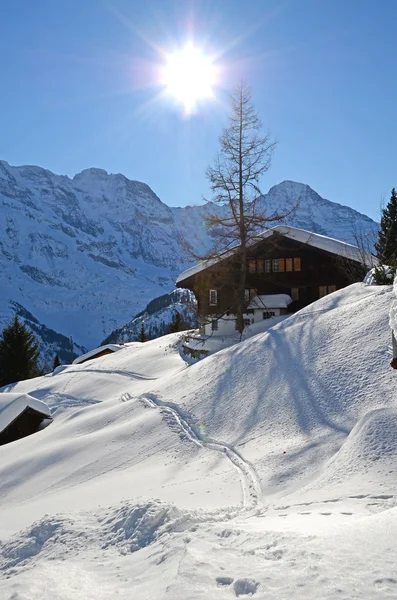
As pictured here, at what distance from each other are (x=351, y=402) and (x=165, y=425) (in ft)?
19.7

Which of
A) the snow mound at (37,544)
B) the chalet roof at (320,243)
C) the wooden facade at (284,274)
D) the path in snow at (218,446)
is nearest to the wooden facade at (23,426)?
the path in snow at (218,446)

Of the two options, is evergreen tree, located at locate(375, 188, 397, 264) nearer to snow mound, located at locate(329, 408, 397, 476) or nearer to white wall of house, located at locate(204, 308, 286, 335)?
white wall of house, located at locate(204, 308, 286, 335)

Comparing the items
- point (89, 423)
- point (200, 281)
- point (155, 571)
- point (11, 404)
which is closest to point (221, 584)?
point (155, 571)

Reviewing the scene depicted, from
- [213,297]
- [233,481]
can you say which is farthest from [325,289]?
[233,481]

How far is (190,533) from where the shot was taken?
6359 mm

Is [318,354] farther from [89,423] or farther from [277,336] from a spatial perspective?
[89,423]

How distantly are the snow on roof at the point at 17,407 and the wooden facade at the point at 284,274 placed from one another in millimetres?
11149

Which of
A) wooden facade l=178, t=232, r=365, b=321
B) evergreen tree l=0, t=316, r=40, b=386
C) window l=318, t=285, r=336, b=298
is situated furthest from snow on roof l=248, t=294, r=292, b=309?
evergreen tree l=0, t=316, r=40, b=386

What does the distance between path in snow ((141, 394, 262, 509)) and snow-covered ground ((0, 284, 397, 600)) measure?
6 cm

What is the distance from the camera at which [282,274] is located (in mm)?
35031

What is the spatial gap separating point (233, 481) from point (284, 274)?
2564 cm

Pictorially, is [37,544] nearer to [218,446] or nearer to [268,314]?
[218,446]

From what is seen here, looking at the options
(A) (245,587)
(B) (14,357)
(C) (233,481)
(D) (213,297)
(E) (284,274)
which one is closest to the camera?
(A) (245,587)

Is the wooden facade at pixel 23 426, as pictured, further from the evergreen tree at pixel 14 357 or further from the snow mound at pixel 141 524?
the snow mound at pixel 141 524
